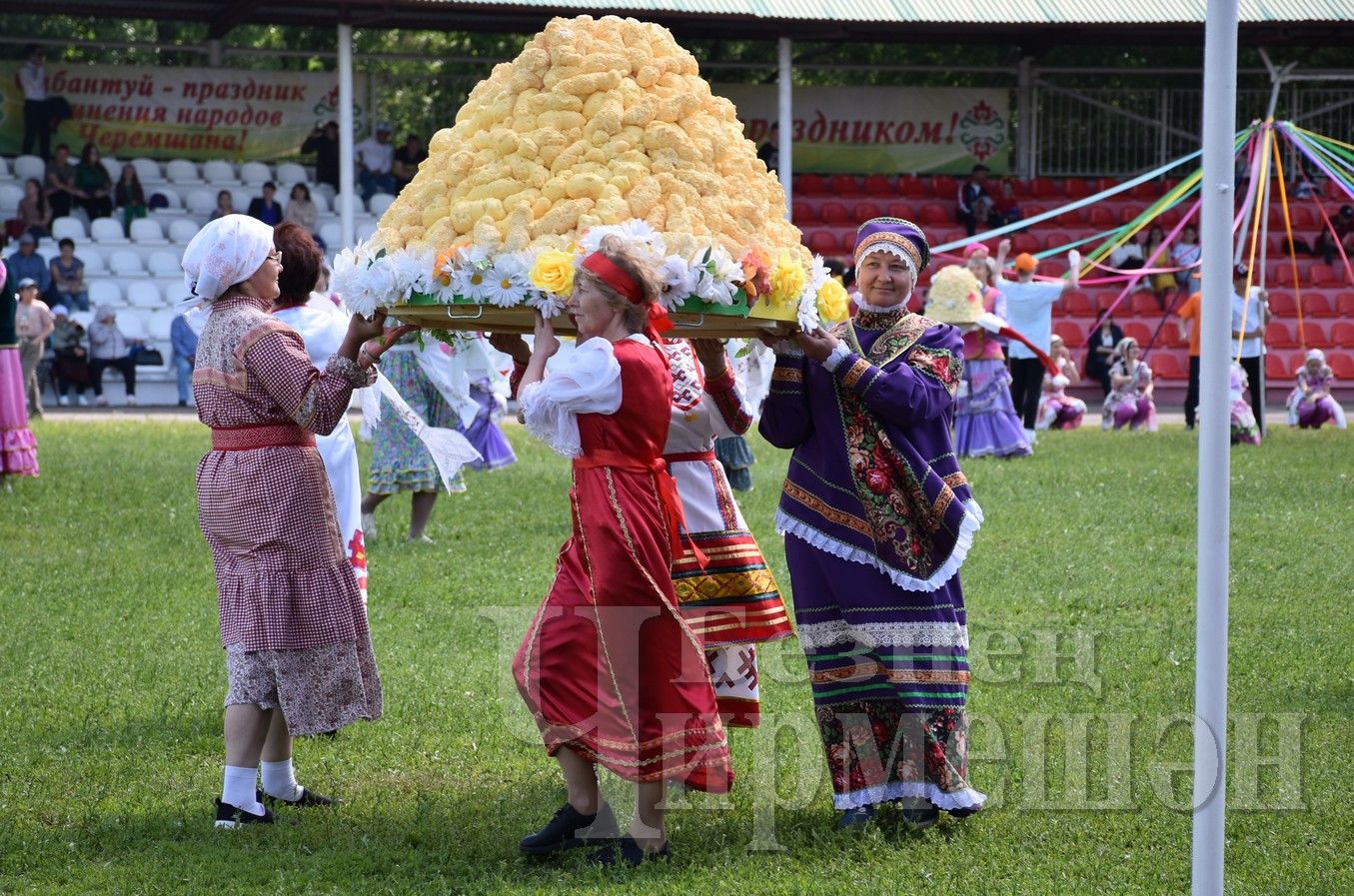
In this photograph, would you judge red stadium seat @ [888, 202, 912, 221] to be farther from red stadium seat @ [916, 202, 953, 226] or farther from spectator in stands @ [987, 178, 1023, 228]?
spectator in stands @ [987, 178, 1023, 228]

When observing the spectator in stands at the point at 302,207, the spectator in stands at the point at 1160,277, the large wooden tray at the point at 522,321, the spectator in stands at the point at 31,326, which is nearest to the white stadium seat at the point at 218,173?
the spectator in stands at the point at 302,207

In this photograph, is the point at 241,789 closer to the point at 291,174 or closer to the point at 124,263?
the point at 124,263

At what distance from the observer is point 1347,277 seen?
25781mm

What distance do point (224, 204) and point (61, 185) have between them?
8.42ft

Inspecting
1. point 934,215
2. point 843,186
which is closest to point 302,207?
point 843,186

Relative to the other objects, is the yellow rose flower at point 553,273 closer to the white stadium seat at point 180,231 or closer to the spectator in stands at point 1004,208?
the white stadium seat at point 180,231

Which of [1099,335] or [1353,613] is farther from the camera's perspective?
[1099,335]

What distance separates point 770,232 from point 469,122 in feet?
2.99

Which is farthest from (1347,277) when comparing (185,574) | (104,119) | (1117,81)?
(185,574)

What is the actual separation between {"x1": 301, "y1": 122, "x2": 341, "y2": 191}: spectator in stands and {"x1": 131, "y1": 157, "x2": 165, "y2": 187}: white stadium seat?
2311mm

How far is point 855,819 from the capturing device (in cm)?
500

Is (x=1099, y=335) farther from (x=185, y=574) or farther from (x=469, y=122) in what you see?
(x=469, y=122)

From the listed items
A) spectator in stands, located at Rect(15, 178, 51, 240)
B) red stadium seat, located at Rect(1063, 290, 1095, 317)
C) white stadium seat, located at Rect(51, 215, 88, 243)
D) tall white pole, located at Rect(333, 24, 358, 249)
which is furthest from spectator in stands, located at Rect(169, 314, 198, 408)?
red stadium seat, located at Rect(1063, 290, 1095, 317)

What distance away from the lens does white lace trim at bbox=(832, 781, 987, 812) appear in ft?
16.3
